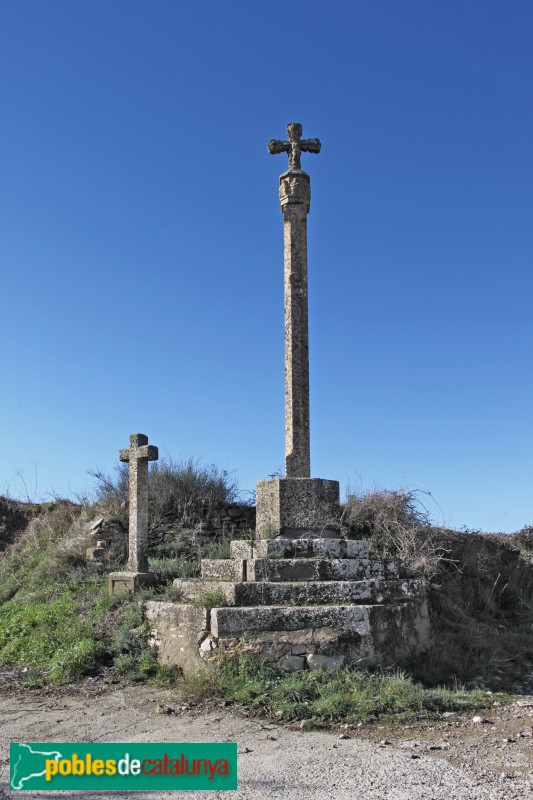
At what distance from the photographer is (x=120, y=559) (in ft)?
36.6

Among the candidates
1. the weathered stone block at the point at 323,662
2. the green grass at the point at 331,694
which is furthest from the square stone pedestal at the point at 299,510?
the green grass at the point at 331,694

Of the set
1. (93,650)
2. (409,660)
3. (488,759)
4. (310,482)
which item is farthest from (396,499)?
(488,759)

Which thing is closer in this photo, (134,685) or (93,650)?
(134,685)

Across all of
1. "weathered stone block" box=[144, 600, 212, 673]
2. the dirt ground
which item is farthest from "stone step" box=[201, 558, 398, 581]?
the dirt ground

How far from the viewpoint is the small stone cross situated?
9703 mm

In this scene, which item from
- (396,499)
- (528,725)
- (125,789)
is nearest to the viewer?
(125,789)

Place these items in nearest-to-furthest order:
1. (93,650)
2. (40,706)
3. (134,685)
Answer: (40,706) < (134,685) < (93,650)

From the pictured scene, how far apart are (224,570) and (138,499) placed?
8.73ft

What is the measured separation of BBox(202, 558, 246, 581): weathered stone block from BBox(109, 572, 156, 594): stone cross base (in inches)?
63.5

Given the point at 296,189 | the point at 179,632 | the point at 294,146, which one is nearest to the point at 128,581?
the point at 179,632

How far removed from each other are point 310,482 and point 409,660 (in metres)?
2.21

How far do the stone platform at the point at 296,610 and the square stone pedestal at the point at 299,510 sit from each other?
20cm

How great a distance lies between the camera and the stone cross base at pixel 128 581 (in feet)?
30.3

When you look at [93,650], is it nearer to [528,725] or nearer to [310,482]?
[310,482]
